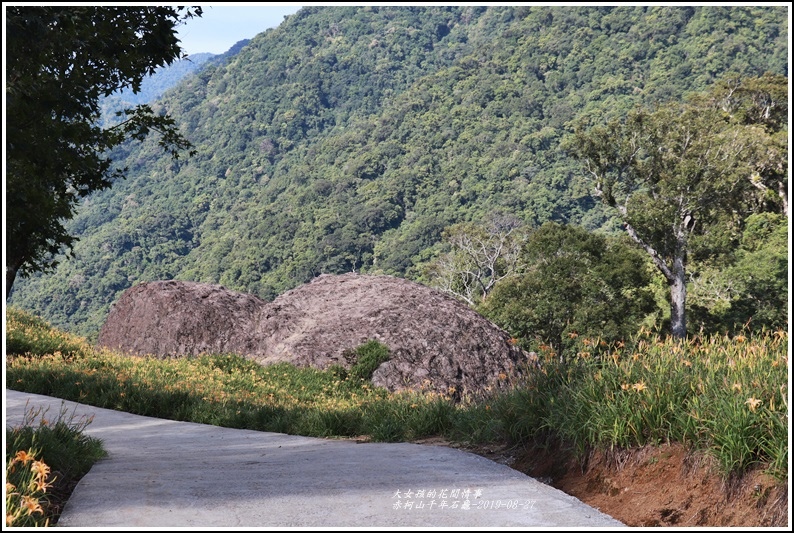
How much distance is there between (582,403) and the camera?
18.7 feet

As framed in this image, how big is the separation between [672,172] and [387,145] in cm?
5414

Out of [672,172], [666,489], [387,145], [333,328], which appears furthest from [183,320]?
[387,145]

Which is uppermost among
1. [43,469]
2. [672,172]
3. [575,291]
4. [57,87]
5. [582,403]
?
[672,172]

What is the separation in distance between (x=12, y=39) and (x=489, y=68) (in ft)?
276

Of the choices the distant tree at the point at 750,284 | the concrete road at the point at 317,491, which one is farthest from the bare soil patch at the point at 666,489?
the distant tree at the point at 750,284

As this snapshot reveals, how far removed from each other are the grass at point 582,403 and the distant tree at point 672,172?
19.9 m

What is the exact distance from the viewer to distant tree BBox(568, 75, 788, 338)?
94.8 ft

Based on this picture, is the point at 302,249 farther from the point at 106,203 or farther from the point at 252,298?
the point at 252,298

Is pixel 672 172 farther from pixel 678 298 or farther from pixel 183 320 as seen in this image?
pixel 183 320

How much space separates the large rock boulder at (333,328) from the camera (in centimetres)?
1441

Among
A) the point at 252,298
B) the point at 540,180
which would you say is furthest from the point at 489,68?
the point at 252,298

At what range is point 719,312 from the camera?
31344mm

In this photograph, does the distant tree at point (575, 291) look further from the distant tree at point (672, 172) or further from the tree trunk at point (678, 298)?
the distant tree at point (672, 172)

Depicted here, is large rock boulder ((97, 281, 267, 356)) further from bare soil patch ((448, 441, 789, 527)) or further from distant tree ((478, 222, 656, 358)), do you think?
distant tree ((478, 222, 656, 358))
